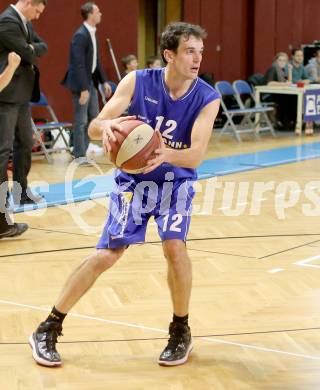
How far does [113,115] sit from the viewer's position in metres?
4.66

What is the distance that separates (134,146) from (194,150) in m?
0.34

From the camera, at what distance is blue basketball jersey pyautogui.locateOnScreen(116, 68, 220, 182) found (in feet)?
15.5

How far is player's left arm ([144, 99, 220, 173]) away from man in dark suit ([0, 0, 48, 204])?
3631 mm

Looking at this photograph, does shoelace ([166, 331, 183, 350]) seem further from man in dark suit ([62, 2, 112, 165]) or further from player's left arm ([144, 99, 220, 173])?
man in dark suit ([62, 2, 112, 165])

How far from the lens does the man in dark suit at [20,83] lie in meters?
8.20

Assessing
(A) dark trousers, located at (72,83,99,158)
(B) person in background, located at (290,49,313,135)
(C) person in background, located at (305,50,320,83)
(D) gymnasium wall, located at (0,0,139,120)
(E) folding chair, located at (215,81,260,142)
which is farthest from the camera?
(C) person in background, located at (305,50,320,83)

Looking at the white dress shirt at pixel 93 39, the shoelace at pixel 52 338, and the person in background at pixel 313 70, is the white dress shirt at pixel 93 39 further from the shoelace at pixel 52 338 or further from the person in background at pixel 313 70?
the shoelace at pixel 52 338

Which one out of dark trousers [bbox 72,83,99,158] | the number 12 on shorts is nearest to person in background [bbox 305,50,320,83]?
dark trousers [bbox 72,83,99,158]

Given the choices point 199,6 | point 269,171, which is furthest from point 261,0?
point 269,171

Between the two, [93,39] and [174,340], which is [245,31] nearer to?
[93,39]

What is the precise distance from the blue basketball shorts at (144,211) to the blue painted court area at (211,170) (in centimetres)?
431

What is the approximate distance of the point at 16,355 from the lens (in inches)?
186

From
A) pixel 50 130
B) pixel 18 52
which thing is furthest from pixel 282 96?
pixel 18 52

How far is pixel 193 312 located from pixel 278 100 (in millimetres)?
12478
